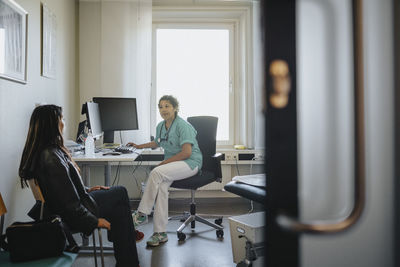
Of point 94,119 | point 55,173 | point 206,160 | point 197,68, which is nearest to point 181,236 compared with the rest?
point 206,160

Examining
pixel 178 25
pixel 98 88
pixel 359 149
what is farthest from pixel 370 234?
pixel 178 25

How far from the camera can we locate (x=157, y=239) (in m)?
2.46

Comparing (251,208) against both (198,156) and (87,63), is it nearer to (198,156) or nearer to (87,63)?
(198,156)

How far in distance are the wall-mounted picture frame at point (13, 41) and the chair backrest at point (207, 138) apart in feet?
4.76

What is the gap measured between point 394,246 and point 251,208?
2829 mm

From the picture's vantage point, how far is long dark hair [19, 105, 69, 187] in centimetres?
161

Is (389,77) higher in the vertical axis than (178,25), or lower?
lower

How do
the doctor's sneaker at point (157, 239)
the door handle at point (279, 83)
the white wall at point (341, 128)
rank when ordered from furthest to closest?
the doctor's sneaker at point (157, 239), the white wall at point (341, 128), the door handle at point (279, 83)

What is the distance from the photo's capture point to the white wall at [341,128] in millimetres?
648

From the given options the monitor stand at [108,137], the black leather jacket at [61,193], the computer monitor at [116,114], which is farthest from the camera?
the monitor stand at [108,137]

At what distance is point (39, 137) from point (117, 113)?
1545 millimetres

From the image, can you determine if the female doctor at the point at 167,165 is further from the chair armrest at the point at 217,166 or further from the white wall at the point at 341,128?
the white wall at the point at 341,128

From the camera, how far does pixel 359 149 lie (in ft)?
1.70

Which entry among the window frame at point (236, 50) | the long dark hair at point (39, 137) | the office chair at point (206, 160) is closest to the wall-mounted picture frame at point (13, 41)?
the long dark hair at point (39, 137)
